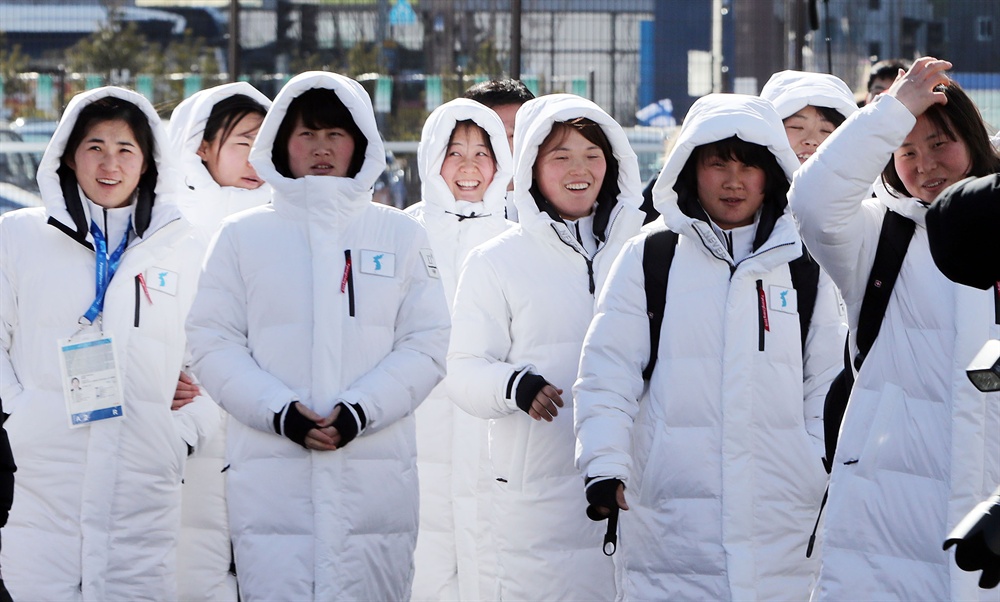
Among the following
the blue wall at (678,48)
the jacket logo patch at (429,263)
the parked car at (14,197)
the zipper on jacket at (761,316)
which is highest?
the blue wall at (678,48)

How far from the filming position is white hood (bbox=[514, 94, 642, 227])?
5.05 meters

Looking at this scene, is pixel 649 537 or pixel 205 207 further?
pixel 205 207

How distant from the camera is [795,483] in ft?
13.8

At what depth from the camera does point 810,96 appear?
560 centimetres

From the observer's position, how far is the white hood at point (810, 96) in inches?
220

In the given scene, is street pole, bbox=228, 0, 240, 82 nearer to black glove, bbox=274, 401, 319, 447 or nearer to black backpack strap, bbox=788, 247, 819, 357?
black glove, bbox=274, 401, 319, 447

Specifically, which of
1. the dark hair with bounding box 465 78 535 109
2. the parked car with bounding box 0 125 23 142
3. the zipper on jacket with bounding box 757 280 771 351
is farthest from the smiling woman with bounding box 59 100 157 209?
the parked car with bounding box 0 125 23 142

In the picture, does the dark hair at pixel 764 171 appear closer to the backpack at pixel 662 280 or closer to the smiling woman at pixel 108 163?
the backpack at pixel 662 280

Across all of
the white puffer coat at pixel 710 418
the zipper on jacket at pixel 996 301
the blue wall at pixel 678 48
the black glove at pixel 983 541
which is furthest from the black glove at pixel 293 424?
the blue wall at pixel 678 48

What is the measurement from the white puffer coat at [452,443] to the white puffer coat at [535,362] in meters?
0.26

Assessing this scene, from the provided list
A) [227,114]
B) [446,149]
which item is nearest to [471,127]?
[446,149]

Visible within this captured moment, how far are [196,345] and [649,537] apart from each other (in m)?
1.35

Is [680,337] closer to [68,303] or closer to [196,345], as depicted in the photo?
[196,345]

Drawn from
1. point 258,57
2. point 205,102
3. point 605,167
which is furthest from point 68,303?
point 258,57
